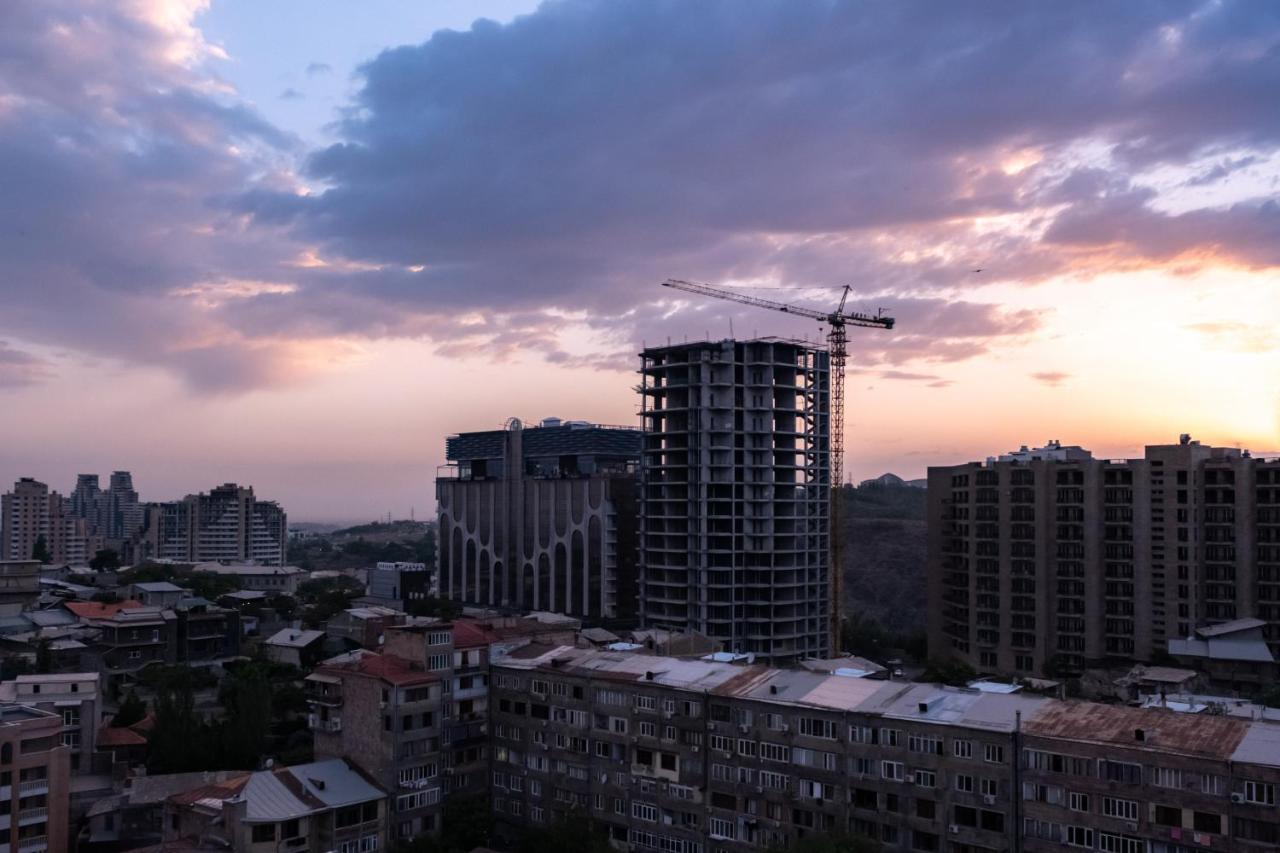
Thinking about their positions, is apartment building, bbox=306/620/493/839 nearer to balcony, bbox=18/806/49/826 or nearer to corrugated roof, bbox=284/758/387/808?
corrugated roof, bbox=284/758/387/808

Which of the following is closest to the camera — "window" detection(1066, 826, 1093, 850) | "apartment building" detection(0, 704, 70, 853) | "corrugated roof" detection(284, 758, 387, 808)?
"window" detection(1066, 826, 1093, 850)

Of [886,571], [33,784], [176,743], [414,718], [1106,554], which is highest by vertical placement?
[1106,554]

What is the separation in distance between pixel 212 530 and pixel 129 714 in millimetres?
137264

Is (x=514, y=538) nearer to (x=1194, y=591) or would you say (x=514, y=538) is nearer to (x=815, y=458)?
(x=815, y=458)

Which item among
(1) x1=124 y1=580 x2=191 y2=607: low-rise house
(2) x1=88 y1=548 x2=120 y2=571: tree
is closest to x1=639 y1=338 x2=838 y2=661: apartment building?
(1) x1=124 y1=580 x2=191 y2=607: low-rise house

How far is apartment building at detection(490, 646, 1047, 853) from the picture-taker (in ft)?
117

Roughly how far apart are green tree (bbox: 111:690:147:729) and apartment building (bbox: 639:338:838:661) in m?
43.8

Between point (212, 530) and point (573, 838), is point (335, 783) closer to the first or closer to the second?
point (573, 838)

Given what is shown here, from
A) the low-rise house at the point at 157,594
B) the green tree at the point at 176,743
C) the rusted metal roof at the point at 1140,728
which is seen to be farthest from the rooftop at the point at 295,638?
the rusted metal roof at the point at 1140,728

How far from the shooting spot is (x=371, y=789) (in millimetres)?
42750

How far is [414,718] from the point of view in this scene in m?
44.8

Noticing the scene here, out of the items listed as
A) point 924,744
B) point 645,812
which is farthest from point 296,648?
point 924,744

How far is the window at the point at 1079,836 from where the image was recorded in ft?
109

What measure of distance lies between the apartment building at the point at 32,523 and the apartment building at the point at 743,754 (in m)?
166
